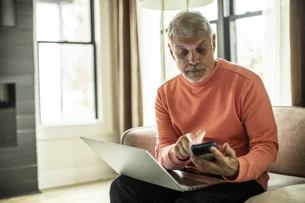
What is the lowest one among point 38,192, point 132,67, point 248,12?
point 38,192

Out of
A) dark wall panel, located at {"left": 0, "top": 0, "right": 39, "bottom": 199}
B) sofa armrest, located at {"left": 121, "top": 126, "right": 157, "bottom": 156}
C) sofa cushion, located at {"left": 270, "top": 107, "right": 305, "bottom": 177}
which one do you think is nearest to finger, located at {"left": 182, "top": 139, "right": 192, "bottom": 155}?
sofa cushion, located at {"left": 270, "top": 107, "right": 305, "bottom": 177}

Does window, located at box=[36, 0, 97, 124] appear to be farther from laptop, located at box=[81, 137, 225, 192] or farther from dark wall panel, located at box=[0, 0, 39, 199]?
laptop, located at box=[81, 137, 225, 192]

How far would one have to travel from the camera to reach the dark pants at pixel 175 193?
1.30m

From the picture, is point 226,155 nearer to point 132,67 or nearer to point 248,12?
point 248,12

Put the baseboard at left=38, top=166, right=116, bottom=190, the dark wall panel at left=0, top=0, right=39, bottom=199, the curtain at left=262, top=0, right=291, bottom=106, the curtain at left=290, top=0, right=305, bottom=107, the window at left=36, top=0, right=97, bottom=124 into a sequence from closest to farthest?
the curtain at left=290, top=0, right=305, bottom=107
the curtain at left=262, top=0, right=291, bottom=106
the dark wall panel at left=0, top=0, right=39, bottom=199
the baseboard at left=38, top=166, right=116, bottom=190
the window at left=36, top=0, right=97, bottom=124

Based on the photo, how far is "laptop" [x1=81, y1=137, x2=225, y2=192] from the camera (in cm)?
121

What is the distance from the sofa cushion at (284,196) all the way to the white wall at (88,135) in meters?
2.71

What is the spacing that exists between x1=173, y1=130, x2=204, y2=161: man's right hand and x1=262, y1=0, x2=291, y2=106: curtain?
1352 mm

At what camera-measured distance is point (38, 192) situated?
137 inches

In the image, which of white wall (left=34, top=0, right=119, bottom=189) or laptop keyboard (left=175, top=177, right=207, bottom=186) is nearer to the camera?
laptop keyboard (left=175, top=177, right=207, bottom=186)

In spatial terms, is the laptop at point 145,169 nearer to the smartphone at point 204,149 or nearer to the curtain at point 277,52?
the smartphone at point 204,149

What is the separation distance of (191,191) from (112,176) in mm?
2750

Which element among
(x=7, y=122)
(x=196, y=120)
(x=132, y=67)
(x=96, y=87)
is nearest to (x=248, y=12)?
(x=132, y=67)

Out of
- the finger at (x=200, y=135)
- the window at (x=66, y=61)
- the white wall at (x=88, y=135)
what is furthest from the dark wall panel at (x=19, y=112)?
the finger at (x=200, y=135)
